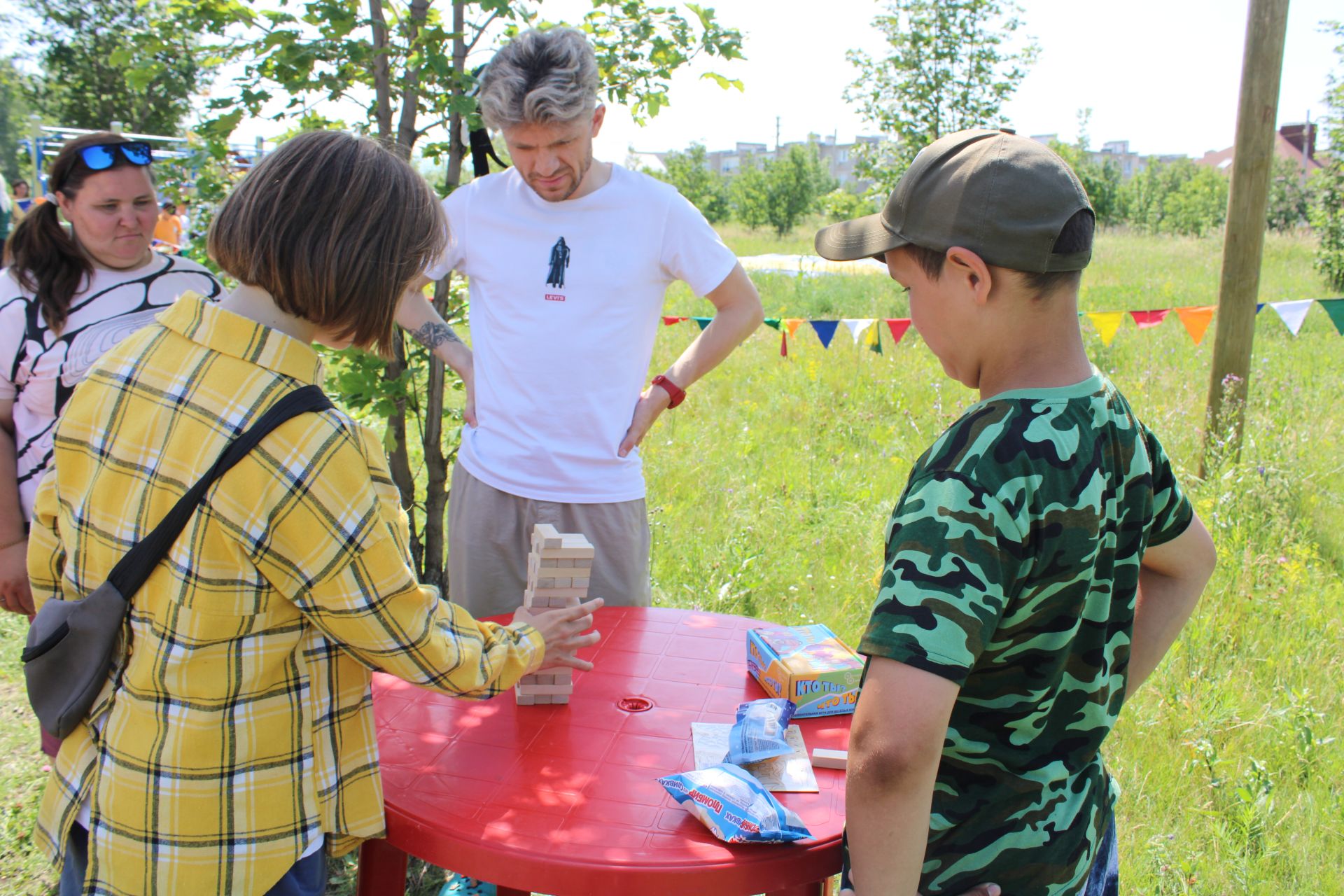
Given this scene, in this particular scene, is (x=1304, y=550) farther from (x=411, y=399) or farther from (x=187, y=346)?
(x=187, y=346)

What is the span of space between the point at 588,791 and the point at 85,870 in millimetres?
740

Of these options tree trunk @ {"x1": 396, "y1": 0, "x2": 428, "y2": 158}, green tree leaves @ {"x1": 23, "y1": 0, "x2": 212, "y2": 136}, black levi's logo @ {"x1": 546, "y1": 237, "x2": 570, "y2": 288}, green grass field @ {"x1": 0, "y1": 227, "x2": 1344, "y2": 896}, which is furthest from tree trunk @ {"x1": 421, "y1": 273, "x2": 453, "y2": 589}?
green tree leaves @ {"x1": 23, "y1": 0, "x2": 212, "y2": 136}

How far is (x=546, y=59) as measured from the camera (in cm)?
237

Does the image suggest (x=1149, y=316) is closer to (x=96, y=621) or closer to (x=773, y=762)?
(x=773, y=762)

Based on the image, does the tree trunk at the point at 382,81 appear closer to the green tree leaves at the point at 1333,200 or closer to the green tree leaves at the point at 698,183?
the green tree leaves at the point at 1333,200

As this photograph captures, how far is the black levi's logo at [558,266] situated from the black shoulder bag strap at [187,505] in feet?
4.36

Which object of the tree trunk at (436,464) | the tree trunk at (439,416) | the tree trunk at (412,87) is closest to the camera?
the tree trunk at (412,87)

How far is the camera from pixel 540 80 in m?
2.36

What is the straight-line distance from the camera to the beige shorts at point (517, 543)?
2557mm

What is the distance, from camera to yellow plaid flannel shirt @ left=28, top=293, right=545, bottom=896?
4.07 feet

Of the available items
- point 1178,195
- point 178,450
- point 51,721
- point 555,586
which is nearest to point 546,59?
point 555,586

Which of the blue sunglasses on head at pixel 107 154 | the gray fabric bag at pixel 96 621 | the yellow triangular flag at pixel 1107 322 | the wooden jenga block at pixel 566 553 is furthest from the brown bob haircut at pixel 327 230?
the yellow triangular flag at pixel 1107 322

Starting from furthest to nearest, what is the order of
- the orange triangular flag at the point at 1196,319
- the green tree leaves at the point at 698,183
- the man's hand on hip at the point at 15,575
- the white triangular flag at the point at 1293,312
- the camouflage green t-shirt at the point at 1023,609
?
the green tree leaves at the point at 698,183
the orange triangular flag at the point at 1196,319
the white triangular flag at the point at 1293,312
the man's hand on hip at the point at 15,575
the camouflage green t-shirt at the point at 1023,609

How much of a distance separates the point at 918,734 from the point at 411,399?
9.53ft
